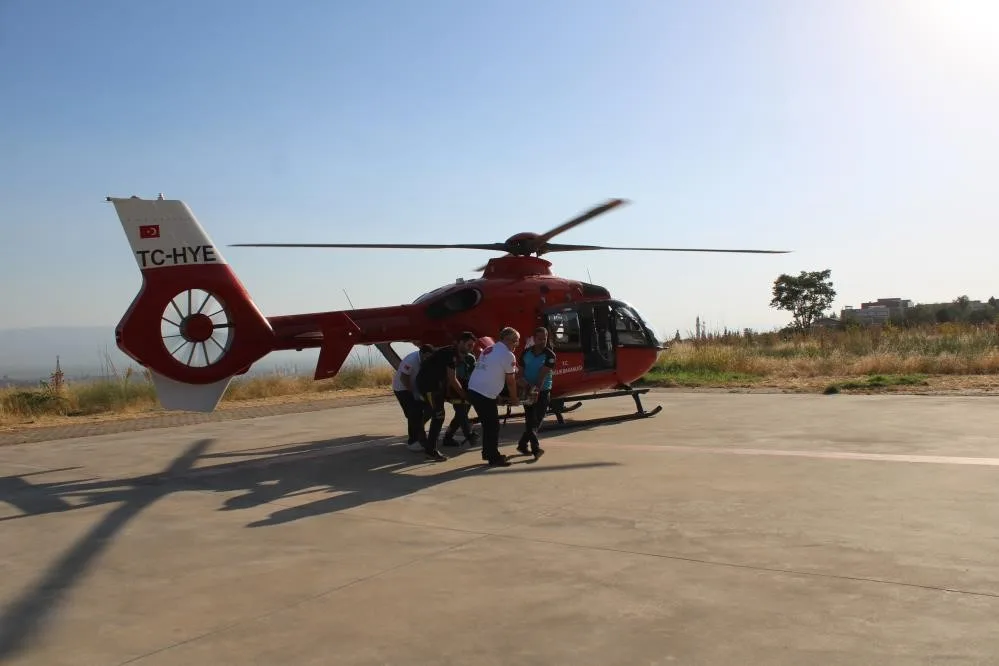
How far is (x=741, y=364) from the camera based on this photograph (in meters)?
22.6

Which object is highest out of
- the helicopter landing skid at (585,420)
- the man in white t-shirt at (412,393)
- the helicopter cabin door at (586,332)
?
the helicopter cabin door at (586,332)

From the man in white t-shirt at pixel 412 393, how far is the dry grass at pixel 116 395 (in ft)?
34.0

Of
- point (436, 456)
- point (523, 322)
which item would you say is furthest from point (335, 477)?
point (523, 322)

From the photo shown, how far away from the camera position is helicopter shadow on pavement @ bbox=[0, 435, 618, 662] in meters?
5.80

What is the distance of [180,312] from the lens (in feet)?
33.9

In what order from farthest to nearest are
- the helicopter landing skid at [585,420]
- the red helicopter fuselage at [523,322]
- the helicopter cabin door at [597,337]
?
the helicopter cabin door at [597,337]
the helicopter landing skid at [585,420]
the red helicopter fuselage at [523,322]

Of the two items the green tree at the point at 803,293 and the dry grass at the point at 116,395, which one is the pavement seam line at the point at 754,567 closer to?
the dry grass at the point at 116,395

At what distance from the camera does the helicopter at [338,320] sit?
10.2 meters

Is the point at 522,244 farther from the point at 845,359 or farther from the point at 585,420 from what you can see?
the point at 845,359

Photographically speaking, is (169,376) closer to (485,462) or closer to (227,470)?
(227,470)

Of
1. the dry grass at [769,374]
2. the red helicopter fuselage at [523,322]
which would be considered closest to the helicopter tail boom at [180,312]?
the red helicopter fuselage at [523,322]

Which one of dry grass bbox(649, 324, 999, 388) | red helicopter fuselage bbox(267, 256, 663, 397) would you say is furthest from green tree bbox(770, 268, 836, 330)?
red helicopter fuselage bbox(267, 256, 663, 397)

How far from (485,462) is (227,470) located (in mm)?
3176

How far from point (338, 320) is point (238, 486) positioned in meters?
3.46
